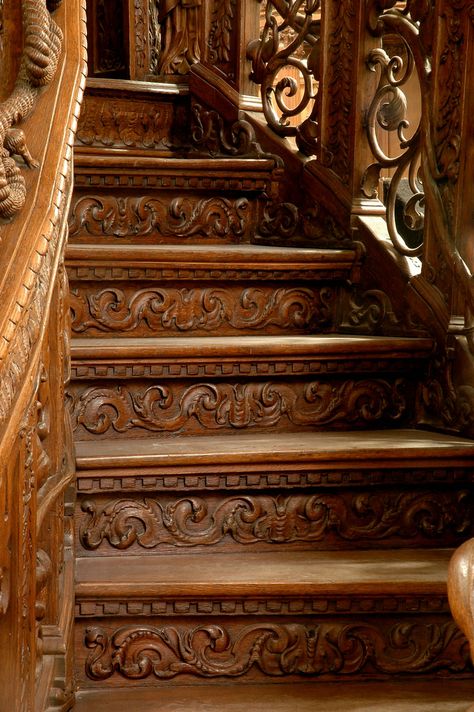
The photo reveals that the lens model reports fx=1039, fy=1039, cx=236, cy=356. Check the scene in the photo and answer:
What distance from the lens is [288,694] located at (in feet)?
6.50

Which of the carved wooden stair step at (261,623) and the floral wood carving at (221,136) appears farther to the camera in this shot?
the floral wood carving at (221,136)

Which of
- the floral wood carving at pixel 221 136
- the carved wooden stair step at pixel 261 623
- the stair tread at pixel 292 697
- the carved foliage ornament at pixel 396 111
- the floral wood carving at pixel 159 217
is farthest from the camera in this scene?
the floral wood carving at pixel 221 136

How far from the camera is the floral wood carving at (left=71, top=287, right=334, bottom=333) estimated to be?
2580 mm

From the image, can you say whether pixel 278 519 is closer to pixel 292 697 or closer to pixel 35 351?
pixel 292 697

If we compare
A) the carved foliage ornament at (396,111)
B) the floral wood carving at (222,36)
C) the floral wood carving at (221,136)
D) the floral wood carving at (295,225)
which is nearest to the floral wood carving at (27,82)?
the carved foliage ornament at (396,111)

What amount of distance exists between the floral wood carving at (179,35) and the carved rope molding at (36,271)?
7.92 ft

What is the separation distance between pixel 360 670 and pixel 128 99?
2251 mm

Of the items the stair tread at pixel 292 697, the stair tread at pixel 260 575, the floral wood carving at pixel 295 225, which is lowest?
the stair tread at pixel 292 697

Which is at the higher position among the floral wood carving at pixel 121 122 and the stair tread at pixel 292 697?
the floral wood carving at pixel 121 122

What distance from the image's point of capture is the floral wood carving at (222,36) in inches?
137

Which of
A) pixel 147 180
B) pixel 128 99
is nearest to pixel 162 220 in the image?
pixel 147 180

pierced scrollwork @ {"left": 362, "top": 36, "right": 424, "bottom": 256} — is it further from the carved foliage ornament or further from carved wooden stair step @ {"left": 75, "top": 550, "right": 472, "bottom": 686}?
carved wooden stair step @ {"left": 75, "top": 550, "right": 472, "bottom": 686}

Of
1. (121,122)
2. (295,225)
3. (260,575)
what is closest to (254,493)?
(260,575)

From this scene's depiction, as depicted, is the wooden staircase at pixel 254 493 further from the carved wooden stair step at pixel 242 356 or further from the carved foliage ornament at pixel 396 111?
the carved foliage ornament at pixel 396 111
